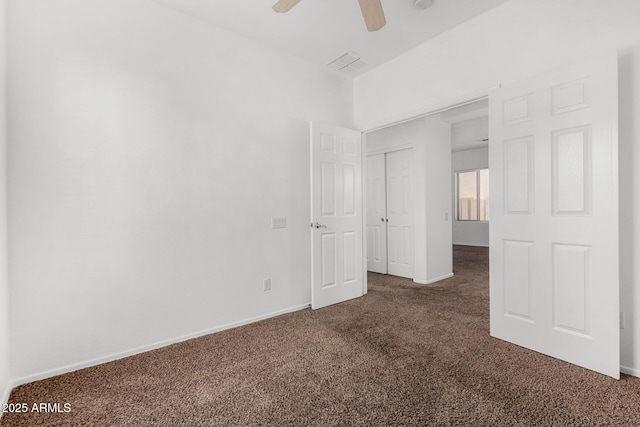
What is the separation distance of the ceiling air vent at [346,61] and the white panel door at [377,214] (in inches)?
76.4

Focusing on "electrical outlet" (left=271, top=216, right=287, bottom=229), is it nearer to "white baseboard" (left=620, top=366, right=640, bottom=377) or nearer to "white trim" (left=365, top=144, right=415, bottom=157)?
"white trim" (left=365, top=144, right=415, bottom=157)

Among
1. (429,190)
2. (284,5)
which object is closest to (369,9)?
(284,5)

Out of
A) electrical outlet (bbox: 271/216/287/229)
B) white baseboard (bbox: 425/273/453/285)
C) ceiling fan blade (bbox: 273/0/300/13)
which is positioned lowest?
white baseboard (bbox: 425/273/453/285)

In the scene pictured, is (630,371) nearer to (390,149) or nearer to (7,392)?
(390,149)

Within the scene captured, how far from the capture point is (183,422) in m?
1.62

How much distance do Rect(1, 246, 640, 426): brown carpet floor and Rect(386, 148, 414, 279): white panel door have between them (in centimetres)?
210

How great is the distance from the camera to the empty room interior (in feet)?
6.23

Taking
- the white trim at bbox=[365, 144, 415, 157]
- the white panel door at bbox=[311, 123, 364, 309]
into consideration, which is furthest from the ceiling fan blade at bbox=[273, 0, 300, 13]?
the white trim at bbox=[365, 144, 415, 157]

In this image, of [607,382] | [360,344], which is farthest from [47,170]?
[607,382]

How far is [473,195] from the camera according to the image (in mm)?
8672

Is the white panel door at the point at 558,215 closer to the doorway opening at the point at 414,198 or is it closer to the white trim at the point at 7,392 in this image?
the doorway opening at the point at 414,198

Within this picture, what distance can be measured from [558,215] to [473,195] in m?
7.01

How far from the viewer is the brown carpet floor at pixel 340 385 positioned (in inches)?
64.4

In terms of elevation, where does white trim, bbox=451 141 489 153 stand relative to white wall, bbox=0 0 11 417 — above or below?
above
